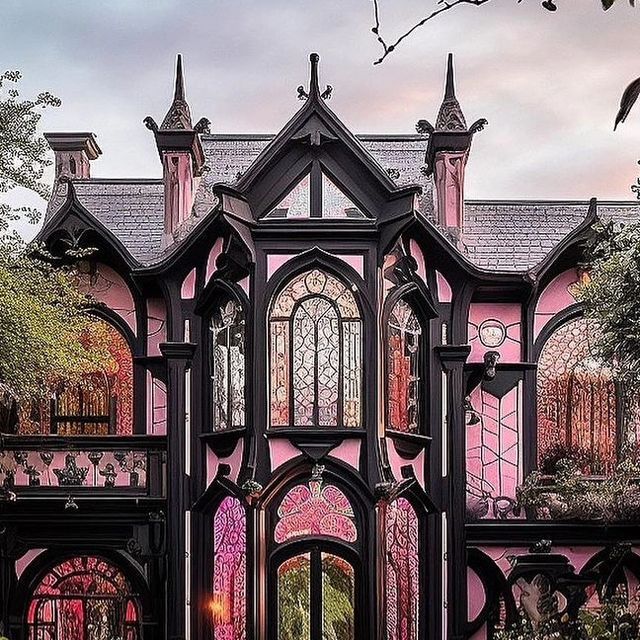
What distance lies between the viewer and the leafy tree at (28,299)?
13.6 meters

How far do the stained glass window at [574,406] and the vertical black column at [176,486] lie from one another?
520 cm

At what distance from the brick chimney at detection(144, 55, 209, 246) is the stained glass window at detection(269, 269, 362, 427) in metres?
2.64

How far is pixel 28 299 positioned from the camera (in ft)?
47.1

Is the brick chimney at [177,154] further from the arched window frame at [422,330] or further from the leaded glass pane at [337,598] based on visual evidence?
the leaded glass pane at [337,598]

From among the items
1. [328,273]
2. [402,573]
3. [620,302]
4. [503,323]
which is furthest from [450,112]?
[402,573]

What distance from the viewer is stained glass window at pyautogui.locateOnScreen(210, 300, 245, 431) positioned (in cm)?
1630

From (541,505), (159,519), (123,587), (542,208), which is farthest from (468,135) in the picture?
(123,587)

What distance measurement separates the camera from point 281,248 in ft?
52.2

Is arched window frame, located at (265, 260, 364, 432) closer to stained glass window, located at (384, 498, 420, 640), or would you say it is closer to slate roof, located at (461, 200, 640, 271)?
stained glass window, located at (384, 498, 420, 640)

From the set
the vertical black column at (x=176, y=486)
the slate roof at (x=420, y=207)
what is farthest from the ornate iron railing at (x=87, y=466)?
the slate roof at (x=420, y=207)

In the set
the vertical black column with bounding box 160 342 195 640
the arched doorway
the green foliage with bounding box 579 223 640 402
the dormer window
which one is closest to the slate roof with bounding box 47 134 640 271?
the vertical black column with bounding box 160 342 195 640

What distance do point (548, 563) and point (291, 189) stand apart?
18.9 ft

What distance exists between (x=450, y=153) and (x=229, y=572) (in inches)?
263

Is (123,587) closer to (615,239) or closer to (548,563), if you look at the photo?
(548,563)
